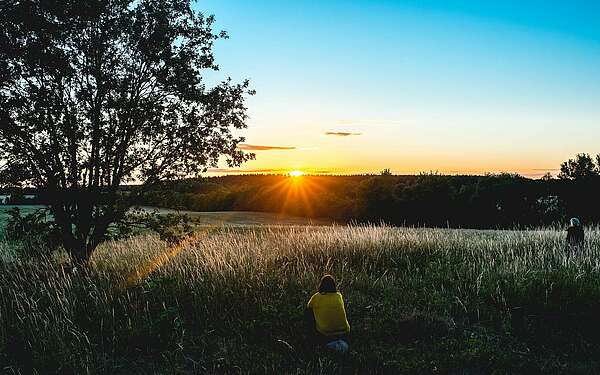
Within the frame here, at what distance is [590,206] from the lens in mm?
53594

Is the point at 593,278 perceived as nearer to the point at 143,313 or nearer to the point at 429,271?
the point at 429,271

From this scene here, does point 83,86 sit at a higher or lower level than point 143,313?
higher

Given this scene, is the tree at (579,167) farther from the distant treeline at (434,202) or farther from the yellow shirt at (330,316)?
the yellow shirt at (330,316)

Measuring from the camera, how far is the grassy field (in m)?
6.42

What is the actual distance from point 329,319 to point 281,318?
135 centimetres

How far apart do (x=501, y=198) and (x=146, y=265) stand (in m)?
50.8

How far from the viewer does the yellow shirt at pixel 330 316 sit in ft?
21.0

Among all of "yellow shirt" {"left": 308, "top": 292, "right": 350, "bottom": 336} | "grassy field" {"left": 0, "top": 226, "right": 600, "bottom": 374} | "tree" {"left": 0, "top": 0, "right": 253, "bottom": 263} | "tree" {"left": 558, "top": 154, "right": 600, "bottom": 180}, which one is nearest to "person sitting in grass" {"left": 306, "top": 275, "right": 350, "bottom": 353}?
→ "yellow shirt" {"left": 308, "top": 292, "right": 350, "bottom": 336}

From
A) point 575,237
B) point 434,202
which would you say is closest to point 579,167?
point 434,202

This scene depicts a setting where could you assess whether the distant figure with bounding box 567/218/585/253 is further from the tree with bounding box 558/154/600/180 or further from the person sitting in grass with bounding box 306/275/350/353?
the tree with bounding box 558/154/600/180

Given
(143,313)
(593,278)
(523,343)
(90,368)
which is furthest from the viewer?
(593,278)

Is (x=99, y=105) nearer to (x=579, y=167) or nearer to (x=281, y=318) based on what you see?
(x=281, y=318)

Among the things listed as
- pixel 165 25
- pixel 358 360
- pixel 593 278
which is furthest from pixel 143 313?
pixel 593 278

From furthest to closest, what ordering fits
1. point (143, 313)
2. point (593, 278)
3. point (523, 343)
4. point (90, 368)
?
point (593, 278) → point (143, 313) → point (523, 343) → point (90, 368)
